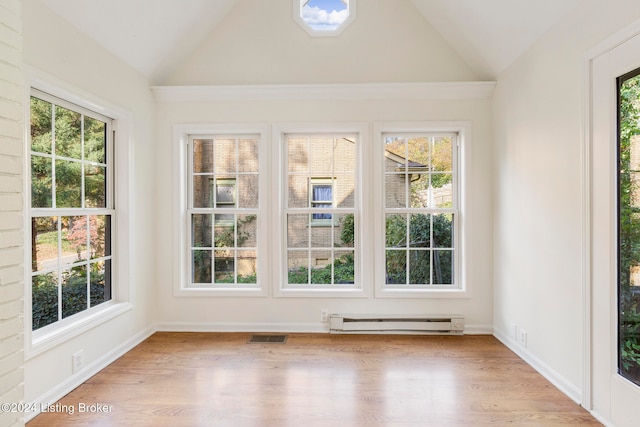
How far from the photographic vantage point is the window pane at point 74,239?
2.46 meters

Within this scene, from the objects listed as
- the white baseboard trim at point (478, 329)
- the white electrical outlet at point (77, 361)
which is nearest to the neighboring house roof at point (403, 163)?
the white baseboard trim at point (478, 329)

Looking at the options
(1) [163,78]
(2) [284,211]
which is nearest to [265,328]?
(2) [284,211]

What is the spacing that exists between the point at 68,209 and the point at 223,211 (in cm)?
135

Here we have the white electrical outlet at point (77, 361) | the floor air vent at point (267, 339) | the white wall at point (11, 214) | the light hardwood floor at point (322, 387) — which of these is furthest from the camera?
the floor air vent at point (267, 339)

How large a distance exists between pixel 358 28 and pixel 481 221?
88.2 inches

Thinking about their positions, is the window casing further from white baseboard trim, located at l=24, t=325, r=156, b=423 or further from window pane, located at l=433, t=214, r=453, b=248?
white baseboard trim, located at l=24, t=325, r=156, b=423

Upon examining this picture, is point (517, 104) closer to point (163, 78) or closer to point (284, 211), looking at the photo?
point (284, 211)

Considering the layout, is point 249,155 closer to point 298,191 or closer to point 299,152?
point 299,152

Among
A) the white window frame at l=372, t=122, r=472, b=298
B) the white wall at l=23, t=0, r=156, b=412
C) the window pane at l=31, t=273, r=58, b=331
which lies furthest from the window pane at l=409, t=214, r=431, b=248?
the window pane at l=31, t=273, r=58, b=331

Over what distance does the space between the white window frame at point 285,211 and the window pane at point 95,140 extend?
4.82ft

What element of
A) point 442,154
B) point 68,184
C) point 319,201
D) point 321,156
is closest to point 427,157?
point 442,154

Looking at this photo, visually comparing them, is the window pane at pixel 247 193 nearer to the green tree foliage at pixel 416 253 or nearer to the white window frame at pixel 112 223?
the white window frame at pixel 112 223

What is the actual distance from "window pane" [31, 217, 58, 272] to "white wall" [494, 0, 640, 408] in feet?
11.3

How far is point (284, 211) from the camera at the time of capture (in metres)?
3.53
